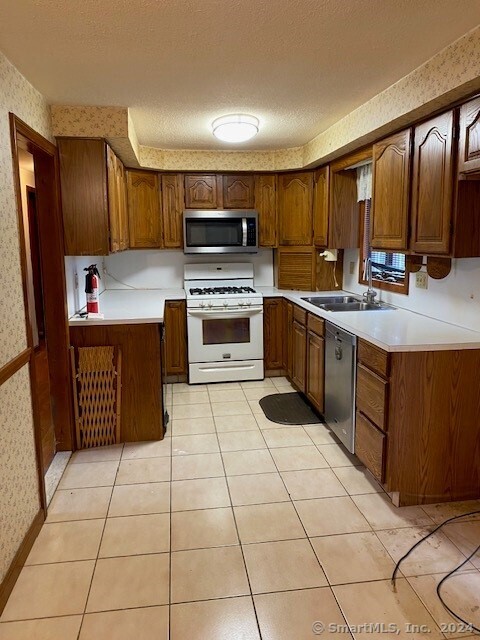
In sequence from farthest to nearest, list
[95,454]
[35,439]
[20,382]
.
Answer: [95,454]
[35,439]
[20,382]

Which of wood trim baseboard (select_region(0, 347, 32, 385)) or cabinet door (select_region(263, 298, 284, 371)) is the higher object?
wood trim baseboard (select_region(0, 347, 32, 385))

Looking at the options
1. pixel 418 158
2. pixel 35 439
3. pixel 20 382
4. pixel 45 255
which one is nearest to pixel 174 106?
pixel 45 255

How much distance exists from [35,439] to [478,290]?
2.51 meters

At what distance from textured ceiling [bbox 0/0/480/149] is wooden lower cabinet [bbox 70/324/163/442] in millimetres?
1460

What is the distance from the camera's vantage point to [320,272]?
4.50 metres

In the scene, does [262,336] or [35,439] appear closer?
[35,439]

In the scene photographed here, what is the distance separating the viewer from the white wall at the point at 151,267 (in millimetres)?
4828

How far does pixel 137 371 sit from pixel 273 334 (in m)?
1.73

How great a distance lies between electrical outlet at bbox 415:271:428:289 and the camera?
3.04 meters

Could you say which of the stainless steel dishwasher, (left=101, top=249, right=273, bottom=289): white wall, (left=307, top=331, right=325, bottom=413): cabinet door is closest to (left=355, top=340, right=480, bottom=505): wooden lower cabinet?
the stainless steel dishwasher

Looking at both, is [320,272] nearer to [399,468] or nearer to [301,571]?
[399,468]

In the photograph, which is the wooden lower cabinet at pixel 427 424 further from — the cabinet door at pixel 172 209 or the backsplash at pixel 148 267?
the backsplash at pixel 148 267

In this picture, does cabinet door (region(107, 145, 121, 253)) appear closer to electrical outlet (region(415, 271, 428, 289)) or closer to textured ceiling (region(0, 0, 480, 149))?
textured ceiling (region(0, 0, 480, 149))

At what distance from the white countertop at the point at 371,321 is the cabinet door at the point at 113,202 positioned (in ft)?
1.66
